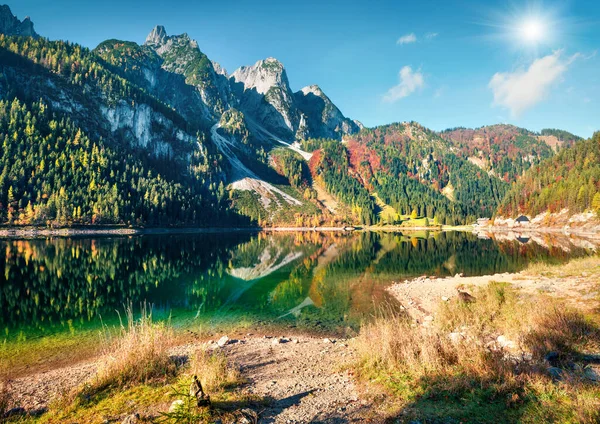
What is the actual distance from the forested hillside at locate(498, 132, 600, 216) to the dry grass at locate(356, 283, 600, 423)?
14202cm

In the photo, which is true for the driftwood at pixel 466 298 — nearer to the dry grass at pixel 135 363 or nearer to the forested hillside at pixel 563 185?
the dry grass at pixel 135 363

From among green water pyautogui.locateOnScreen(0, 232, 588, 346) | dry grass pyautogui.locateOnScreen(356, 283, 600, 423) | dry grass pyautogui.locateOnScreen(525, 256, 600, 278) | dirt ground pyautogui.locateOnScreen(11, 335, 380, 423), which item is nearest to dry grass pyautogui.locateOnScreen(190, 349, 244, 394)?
dirt ground pyautogui.locateOnScreen(11, 335, 380, 423)

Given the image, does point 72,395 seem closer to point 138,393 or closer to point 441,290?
point 138,393

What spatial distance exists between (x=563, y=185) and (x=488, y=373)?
603ft

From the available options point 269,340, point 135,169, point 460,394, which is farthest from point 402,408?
point 135,169

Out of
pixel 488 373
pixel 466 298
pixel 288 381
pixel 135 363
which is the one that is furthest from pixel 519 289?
pixel 135 363

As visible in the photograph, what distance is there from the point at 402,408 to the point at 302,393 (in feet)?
12.0

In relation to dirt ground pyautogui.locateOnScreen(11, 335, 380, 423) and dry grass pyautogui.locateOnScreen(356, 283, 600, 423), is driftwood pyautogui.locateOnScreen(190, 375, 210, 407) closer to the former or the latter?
dirt ground pyautogui.locateOnScreen(11, 335, 380, 423)

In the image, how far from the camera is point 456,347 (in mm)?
12391

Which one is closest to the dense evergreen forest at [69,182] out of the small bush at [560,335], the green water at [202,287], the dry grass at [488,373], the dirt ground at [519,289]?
the green water at [202,287]

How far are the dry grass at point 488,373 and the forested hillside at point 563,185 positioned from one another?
142 m

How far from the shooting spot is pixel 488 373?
1038 centimetres

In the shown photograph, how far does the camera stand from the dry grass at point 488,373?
850 cm

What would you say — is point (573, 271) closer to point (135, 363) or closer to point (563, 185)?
point (135, 363)
